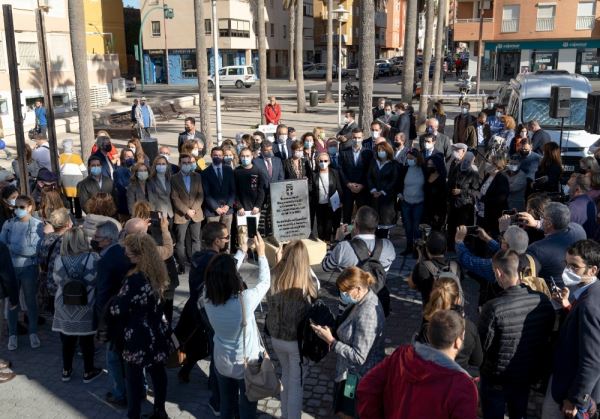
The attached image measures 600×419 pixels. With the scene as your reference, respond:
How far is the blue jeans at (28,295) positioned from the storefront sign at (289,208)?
3677mm

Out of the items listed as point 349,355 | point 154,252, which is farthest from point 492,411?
point 154,252

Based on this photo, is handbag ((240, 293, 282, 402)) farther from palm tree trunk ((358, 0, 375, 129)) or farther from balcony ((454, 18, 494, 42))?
balcony ((454, 18, 494, 42))

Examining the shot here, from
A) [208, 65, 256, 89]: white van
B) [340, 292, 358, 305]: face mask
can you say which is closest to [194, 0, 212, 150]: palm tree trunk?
[340, 292, 358, 305]: face mask

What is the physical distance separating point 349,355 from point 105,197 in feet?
14.9

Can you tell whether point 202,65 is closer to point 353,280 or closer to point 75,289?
point 75,289

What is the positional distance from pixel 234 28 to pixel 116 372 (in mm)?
59254

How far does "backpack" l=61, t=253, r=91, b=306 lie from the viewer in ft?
18.5

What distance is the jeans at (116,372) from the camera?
18.4ft

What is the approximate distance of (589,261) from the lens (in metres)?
4.30

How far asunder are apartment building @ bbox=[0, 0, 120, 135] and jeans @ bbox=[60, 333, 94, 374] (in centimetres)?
2173

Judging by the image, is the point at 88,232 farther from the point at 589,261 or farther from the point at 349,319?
the point at 589,261

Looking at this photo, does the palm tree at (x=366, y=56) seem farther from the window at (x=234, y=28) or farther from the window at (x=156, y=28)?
the window at (x=156, y=28)

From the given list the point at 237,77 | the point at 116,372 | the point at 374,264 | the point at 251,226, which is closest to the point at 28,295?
the point at 116,372

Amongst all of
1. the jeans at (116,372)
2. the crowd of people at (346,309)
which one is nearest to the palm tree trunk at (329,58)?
the crowd of people at (346,309)
